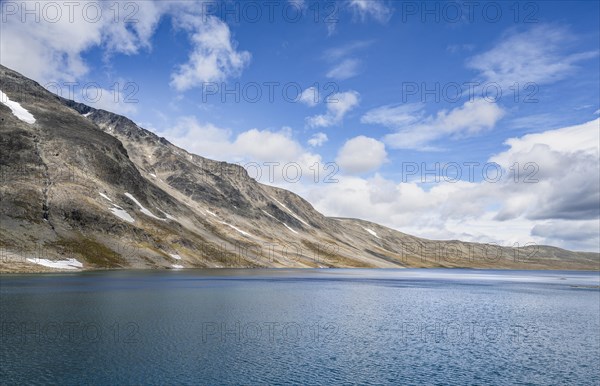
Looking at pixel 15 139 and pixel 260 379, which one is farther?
pixel 15 139

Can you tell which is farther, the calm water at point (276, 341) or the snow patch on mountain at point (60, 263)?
the snow patch on mountain at point (60, 263)

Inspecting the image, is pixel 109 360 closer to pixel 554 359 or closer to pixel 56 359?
pixel 56 359

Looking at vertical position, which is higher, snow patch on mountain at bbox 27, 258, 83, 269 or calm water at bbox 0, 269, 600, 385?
snow patch on mountain at bbox 27, 258, 83, 269

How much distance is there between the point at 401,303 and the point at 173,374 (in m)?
63.7

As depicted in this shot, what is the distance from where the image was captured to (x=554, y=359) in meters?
45.2

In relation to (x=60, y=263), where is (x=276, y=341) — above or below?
below

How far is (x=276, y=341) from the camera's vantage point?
5016 cm

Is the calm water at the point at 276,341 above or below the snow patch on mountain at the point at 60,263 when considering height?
below

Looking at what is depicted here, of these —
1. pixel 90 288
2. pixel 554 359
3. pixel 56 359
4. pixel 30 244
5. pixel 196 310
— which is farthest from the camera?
pixel 30 244

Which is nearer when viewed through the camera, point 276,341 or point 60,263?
point 276,341

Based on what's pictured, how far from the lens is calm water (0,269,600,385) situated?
3719 cm

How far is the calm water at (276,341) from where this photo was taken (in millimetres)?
37188

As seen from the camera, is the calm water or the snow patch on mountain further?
the snow patch on mountain

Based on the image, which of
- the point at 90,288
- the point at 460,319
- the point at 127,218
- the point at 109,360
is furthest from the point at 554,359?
the point at 127,218
